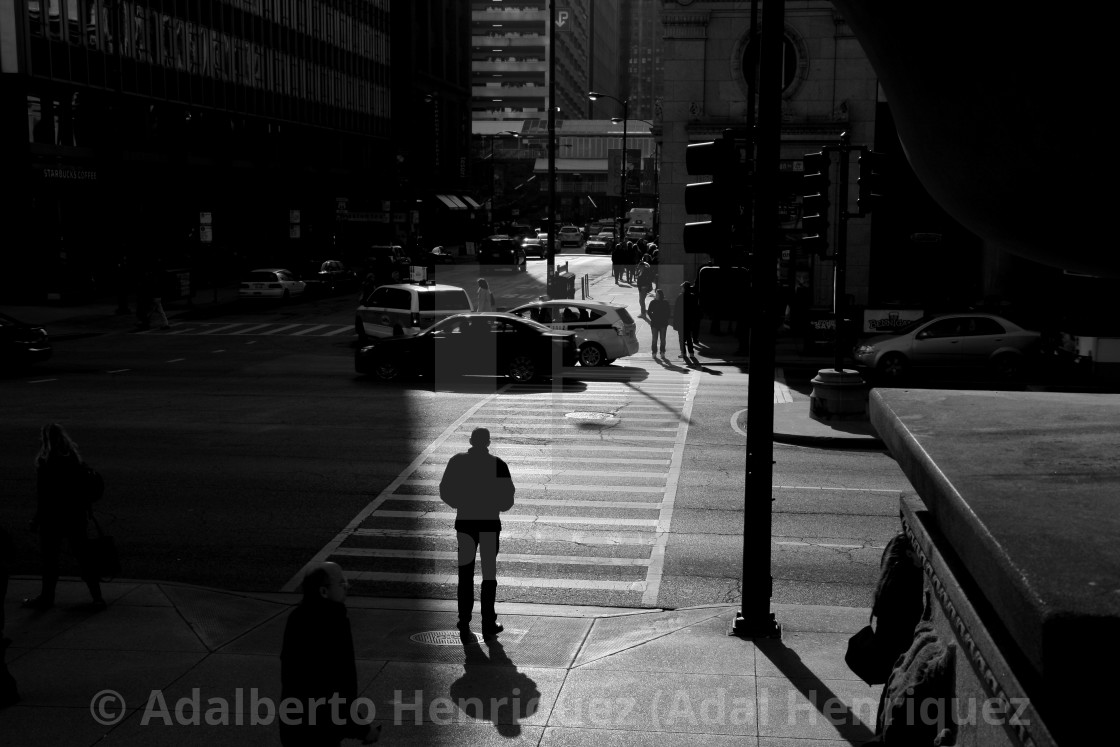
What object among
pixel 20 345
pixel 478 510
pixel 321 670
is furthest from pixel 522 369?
pixel 321 670

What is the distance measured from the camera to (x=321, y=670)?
21.0 ft

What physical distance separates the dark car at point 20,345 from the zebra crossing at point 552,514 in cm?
1169

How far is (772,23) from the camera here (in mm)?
10039

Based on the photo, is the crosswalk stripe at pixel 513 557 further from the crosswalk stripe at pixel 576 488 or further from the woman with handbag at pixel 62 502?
the woman with handbag at pixel 62 502

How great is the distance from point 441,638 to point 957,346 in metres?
20.4

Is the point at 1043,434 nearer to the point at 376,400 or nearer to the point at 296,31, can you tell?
the point at 376,400

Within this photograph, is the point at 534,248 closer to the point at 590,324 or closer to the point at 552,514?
the point at 590,324

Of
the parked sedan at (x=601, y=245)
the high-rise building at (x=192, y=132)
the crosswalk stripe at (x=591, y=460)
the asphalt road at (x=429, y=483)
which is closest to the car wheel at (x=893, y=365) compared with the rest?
the asphalt road at (x=429, y=483)

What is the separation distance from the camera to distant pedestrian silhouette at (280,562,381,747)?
249 inches

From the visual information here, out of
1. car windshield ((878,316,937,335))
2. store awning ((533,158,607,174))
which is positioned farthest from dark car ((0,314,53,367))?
store awning ((533,158,607,174))

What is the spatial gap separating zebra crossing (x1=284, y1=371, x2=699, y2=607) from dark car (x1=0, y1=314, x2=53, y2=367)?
11.7 meters

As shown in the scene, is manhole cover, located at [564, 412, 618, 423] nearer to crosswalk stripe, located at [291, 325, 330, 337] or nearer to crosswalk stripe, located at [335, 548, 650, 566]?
crosswalk stripe, located at [335, 548, 650, 566]

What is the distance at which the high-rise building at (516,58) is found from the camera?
174 m

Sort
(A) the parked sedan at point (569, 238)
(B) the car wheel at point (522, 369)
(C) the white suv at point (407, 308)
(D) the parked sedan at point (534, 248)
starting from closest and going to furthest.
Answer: (B) the car wheel at point (522, 369) < (C) the white suv at point (407, 308) < (D) the parked sedan at point (534, 248) < (A) the parked sedan at point (569, 238)
